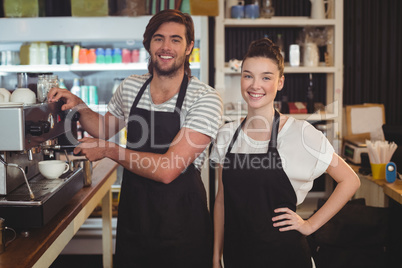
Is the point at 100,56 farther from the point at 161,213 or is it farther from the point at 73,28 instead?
the point at 161,213

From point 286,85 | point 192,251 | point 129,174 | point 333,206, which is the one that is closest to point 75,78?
point 286,85

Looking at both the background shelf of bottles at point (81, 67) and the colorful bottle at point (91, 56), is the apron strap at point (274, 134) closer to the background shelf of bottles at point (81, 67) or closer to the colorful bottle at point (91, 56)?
the background shelf of bottles at point (81, 67)

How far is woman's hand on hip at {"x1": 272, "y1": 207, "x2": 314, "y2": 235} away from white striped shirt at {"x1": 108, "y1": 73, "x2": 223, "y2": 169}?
436mm

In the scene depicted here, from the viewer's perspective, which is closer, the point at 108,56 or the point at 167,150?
the point at 167,150

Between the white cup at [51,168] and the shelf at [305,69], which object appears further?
the shelf at [305,69]

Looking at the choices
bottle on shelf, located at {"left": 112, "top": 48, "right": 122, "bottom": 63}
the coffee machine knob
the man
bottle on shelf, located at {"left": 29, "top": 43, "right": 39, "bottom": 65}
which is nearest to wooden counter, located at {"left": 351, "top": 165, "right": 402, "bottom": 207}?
the man

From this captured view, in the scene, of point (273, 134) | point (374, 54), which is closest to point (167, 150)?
point (273, 134)

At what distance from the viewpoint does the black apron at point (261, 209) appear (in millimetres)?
1740

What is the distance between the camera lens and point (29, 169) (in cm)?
194

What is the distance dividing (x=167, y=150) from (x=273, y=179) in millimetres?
492

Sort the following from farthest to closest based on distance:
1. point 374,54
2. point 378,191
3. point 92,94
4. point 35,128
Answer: point 374,54 < point 92,94 < point 378,191 < point 35,128

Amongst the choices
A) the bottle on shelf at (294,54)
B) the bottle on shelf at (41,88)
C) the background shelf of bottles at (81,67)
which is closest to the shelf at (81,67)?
the background shelf of bottles at (81,67)

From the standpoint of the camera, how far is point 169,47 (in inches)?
77.0

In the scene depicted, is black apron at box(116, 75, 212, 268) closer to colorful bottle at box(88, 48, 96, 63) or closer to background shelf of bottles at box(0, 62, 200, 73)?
background shelf of bottles at box(0, 62, 200, 73)
